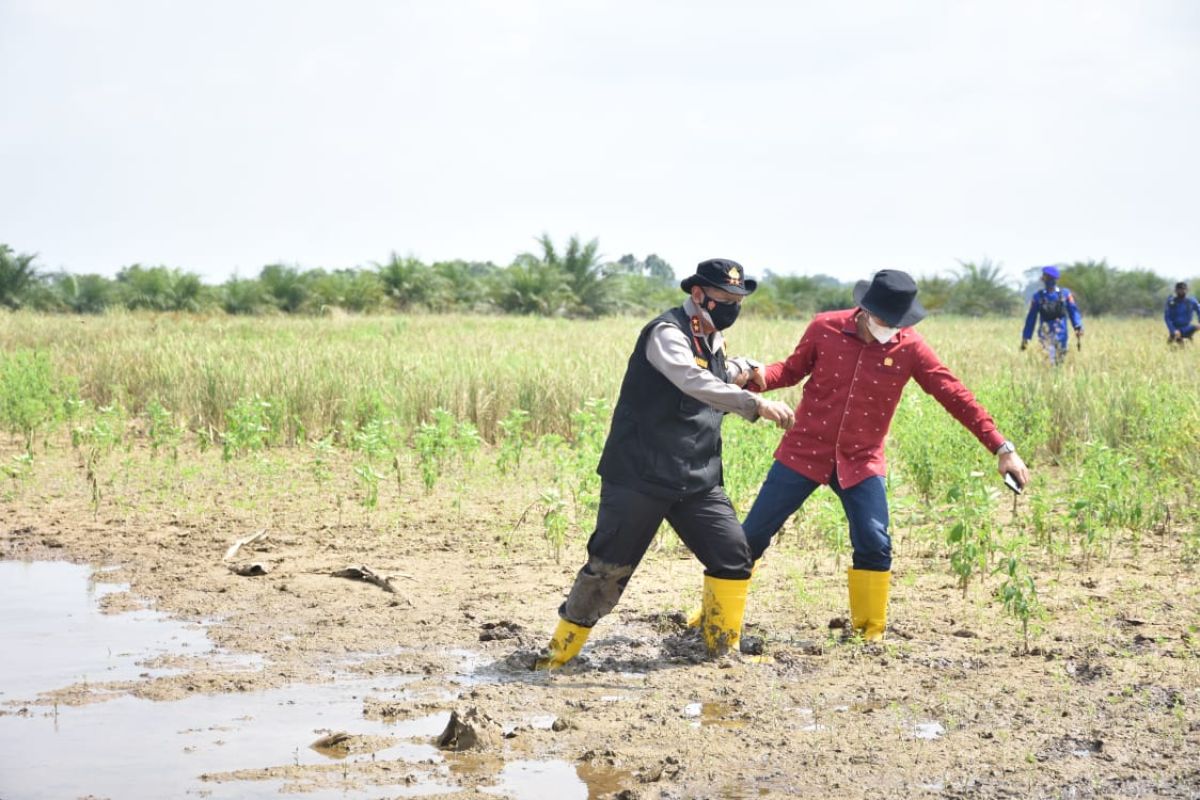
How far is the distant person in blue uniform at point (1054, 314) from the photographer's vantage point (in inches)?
695

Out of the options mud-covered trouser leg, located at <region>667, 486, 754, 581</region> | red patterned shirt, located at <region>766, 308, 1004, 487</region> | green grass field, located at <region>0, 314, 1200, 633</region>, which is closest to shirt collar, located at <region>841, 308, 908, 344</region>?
red patterned shirt, located at <region>766, 308, 1004, 487</region>

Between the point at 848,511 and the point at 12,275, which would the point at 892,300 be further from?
the point at 12,275

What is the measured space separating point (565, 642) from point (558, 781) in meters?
1.39

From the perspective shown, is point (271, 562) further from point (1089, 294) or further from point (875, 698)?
point (1089, 294)

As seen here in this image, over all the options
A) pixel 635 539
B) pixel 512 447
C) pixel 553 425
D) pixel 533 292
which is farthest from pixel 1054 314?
pixel 533 292

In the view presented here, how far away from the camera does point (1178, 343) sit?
2100 cm

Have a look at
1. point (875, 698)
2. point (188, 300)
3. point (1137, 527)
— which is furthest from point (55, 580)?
point (188, 300)

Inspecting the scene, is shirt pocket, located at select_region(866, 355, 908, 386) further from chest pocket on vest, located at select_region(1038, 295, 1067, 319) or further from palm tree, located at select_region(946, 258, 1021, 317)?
palm tree, located at select_region(946, 258, 1021, 317)

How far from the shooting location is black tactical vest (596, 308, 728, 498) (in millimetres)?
5926

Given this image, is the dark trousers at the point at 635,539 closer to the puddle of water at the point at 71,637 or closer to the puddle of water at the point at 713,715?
the puddle of water at the point at 713,715

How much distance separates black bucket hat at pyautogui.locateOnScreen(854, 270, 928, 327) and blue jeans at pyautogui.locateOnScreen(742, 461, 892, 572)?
0.76 metres

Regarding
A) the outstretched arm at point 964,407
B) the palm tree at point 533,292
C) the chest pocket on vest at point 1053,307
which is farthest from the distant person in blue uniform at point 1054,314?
the palm tree at point 533,292

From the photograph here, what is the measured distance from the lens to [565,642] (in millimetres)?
6227

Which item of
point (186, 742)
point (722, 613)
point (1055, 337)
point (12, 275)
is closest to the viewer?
point (186, 742)
